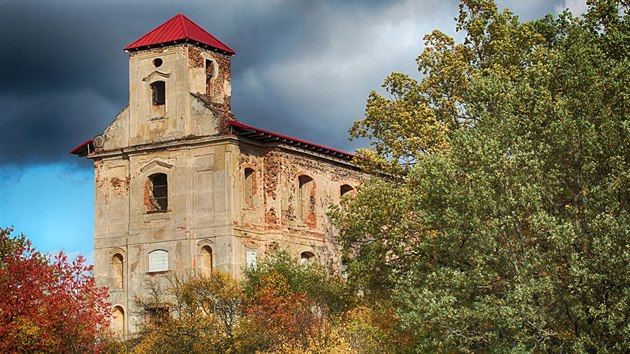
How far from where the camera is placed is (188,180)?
164ft

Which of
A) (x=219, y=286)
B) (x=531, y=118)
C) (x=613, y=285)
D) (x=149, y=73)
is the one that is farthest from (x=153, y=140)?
(x=613, y=285)

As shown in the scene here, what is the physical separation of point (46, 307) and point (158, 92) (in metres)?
13.0

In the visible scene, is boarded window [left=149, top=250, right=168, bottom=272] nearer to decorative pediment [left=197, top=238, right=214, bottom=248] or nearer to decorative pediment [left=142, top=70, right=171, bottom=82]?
decorative pediment [left=197, top=238, right=214, bottom=248]

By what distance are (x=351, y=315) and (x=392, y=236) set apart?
539 cm

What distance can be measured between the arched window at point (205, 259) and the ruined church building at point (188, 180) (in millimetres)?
42

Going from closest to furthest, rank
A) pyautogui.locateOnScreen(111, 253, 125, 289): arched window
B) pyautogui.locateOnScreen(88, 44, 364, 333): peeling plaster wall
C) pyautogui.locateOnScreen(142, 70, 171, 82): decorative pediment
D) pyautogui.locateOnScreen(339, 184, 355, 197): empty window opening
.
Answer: pyautogui.locateOnScreen(88, 44, 364, 333): peeling plaster wall < pyautogui.locateOnScreen(111, 253, 125, 289): arched window < pyautogui.locateOnScreen(142, 70, 171, 82): decorative pediment < pyautogui.locateOnScreen(339, 184, 355, 197): empty window opening

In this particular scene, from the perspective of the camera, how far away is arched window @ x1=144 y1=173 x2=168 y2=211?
5097 centimetres

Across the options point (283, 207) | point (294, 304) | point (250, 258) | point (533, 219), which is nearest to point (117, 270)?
point (250, 258)

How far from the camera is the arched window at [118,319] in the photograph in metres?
50.2

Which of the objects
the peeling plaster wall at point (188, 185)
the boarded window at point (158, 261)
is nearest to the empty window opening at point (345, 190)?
the peeling plaster wall at point (188, 185)

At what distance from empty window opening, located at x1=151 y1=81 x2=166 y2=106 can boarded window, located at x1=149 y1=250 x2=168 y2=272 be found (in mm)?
6659

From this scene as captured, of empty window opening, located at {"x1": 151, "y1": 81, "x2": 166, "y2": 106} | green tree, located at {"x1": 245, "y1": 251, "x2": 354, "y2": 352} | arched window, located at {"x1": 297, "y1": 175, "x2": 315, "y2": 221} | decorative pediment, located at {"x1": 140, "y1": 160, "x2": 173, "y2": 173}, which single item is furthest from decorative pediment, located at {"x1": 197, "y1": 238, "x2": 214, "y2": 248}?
empty window opening, located at {"x1": 151, "y1": 81, "x2": 166, "y2": 106}

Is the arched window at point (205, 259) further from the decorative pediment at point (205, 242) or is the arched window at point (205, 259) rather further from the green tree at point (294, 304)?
the green tree at point (294, 304)

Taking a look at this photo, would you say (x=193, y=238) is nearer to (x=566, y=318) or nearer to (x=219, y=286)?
(x=219, y=286)
